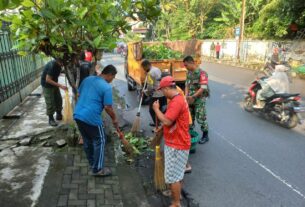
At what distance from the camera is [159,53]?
31.6 ft

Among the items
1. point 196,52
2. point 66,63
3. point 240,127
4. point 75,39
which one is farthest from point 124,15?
point 196,52

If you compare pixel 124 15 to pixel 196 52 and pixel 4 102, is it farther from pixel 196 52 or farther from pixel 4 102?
pixel 196 52

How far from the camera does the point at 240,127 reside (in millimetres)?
6883

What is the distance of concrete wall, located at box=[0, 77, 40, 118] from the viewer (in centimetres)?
738

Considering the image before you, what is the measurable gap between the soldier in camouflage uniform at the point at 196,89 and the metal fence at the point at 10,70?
3.62 m

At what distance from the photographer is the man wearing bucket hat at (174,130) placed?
3.32m

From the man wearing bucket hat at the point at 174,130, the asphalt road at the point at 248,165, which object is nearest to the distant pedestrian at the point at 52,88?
the asphalt road at the point at 248,165

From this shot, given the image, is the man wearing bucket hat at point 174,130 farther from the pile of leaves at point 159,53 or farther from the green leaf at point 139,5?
the pile of leaves at point 159,53

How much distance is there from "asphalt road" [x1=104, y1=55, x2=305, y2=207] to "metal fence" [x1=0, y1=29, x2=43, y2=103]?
3812 millimetres

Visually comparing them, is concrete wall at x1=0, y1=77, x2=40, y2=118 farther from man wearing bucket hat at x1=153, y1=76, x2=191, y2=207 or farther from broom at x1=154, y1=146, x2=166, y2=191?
man wearing bucket hat at x1=153, y1=76, x2=191, y2=207

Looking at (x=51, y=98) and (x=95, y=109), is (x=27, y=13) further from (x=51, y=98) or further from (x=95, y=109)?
(x=51, y=98)

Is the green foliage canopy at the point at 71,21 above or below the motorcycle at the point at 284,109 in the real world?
above

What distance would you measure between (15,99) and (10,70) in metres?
0.84

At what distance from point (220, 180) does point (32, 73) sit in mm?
8746
